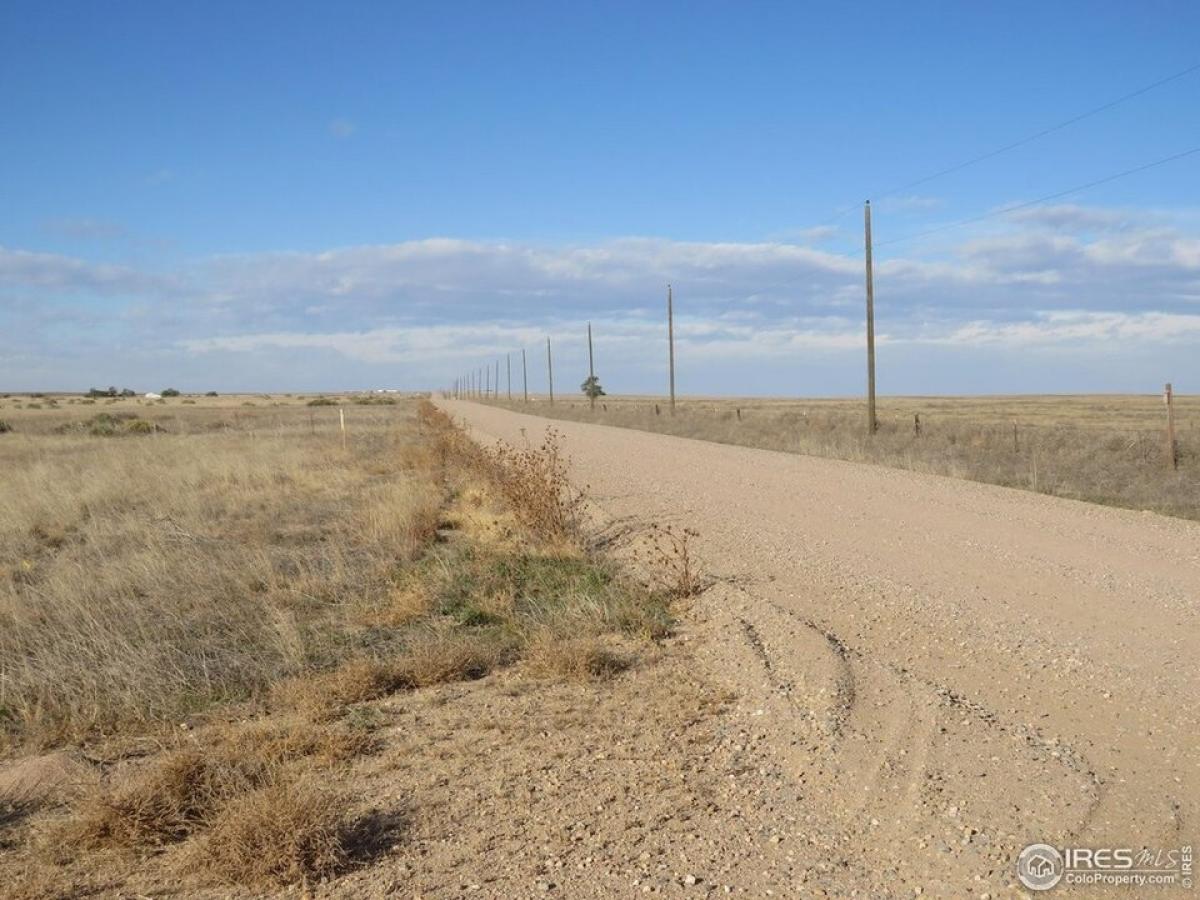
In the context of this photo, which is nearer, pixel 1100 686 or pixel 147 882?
pixel 147 882

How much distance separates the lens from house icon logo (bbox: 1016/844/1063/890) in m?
3.82

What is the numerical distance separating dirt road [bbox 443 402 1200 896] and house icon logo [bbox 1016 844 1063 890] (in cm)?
7

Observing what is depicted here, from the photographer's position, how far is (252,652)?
7883 millimetres

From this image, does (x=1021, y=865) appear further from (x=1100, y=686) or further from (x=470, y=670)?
(x=470, y=670)

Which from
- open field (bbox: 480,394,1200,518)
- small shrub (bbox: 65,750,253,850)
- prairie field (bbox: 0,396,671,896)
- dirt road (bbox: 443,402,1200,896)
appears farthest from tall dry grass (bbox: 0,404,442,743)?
open field (bbox: 480,394,1200,518)

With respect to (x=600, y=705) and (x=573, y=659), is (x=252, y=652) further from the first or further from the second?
(x=600, y=705)

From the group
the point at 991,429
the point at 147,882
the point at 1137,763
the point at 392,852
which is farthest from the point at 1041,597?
the point at 991,429

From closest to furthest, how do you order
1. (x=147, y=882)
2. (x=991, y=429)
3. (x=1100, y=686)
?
(x=147, y=882), (x=1100, y=686), (x=991, y=429)

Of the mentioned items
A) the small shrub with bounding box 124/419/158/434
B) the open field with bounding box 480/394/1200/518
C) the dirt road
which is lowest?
the dirt road

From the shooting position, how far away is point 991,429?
32.9 m

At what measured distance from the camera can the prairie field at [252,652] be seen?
179 inches

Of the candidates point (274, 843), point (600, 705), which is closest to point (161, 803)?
point (274, 843)

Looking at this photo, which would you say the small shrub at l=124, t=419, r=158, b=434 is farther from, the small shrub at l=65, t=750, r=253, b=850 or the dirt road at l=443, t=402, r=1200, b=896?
the small shrub at l=65, t=750, r=253, b=850

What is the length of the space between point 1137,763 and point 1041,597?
3.51m
